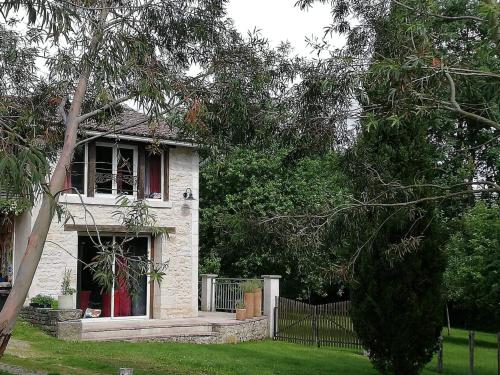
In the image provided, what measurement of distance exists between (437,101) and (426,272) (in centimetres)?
545

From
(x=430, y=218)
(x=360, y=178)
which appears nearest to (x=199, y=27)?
(x=360, y=178)

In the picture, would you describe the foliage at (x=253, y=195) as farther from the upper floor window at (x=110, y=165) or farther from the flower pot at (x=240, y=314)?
the upper floor window at (x=110, y=165)

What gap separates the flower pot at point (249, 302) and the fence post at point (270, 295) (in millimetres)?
649

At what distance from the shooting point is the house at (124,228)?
20047mm

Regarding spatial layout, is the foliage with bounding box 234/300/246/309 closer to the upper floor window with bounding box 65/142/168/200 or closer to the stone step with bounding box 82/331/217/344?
the stone step with bounding box 82/331/217/344

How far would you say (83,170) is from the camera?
20625 mm

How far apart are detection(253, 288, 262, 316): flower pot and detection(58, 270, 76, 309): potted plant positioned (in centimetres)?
617

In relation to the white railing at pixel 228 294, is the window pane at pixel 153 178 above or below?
above

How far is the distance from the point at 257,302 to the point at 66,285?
6628 millimetres

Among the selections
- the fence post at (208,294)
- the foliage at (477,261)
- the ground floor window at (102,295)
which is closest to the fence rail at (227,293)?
the fence post at (208,294)

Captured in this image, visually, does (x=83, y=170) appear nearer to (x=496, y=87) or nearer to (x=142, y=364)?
(x=142, y=364)

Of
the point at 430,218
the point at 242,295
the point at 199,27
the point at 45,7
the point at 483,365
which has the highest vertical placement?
the point at 199,27

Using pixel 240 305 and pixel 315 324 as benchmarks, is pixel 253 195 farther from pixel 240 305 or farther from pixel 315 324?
pixel 315 324

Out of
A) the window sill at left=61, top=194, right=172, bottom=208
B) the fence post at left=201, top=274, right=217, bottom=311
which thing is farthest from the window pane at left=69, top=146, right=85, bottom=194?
the fence post at left=201, top=274, right=217, bottom=311
